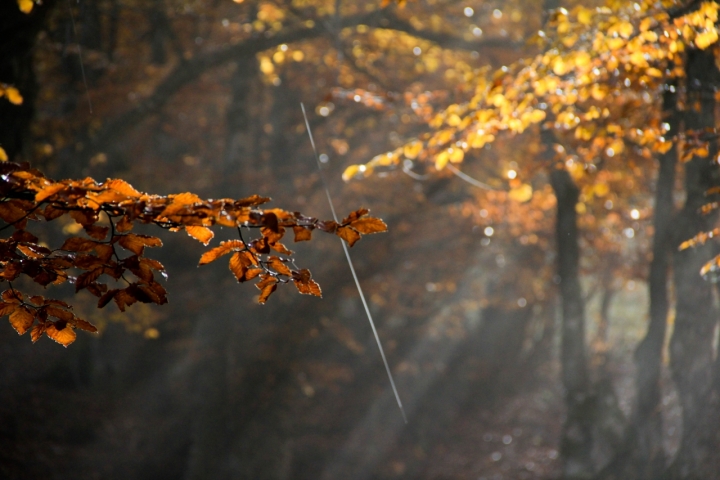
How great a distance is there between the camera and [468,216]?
489 inches

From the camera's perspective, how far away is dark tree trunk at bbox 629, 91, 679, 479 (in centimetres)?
704

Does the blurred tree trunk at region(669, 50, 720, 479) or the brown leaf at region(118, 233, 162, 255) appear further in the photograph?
the blurred tree trunk at region(669, 50, 720, 479)

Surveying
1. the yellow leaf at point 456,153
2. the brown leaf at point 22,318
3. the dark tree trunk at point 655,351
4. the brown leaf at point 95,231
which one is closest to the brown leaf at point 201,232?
the brown leaf at point 95,231

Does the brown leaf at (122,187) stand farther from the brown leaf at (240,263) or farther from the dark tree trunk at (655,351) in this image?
the dark tree trunk at (655,351)

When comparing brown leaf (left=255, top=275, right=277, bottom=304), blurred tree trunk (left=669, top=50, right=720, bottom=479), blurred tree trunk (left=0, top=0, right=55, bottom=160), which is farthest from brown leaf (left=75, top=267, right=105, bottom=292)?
blurred tree trunk (left=669, top=50, right=720, bottom=479)

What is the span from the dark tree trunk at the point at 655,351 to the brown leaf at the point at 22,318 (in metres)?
6.71

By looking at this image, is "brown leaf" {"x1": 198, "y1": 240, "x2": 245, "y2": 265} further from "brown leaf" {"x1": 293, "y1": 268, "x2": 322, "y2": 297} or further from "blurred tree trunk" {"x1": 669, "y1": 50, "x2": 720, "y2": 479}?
"blurred tree trunk" {"x1": 669, "y1": 50, "x2": 720, "y2": 479}

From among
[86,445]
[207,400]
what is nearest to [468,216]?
[207,400]

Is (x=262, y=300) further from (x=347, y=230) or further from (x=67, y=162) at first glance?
(x=67, y=162)

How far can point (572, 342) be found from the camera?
28.0ft

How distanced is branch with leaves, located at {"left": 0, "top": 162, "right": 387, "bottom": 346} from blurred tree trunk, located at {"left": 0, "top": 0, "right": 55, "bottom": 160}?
3.09 meters

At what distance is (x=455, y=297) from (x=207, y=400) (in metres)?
7.47

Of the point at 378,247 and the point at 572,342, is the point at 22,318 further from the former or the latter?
the point at 378,247

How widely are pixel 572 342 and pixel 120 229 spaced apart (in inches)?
303
